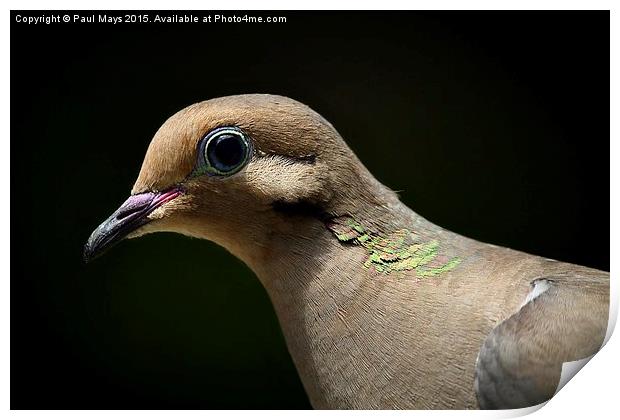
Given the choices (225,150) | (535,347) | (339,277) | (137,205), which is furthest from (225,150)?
(535,347)

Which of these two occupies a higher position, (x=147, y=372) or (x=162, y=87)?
(x=162, y=87)

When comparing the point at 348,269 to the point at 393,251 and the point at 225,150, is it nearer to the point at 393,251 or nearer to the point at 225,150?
the point at 393,251

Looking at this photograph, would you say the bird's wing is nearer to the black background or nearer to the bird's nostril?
the black background

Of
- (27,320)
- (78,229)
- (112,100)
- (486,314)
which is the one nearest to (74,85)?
(112,100)

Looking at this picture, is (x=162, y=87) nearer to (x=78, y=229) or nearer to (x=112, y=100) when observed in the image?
(x=112, y=100)

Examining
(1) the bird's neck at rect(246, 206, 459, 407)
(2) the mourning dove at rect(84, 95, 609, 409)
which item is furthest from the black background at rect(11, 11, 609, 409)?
(1) the bird's neck at rect(246, 206, 459, 407)

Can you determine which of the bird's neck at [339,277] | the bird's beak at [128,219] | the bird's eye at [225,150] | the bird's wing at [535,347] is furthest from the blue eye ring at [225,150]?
the bird's wing at [535,347]

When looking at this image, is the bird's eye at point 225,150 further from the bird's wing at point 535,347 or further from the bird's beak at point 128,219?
the bird's wing at point 535,347
